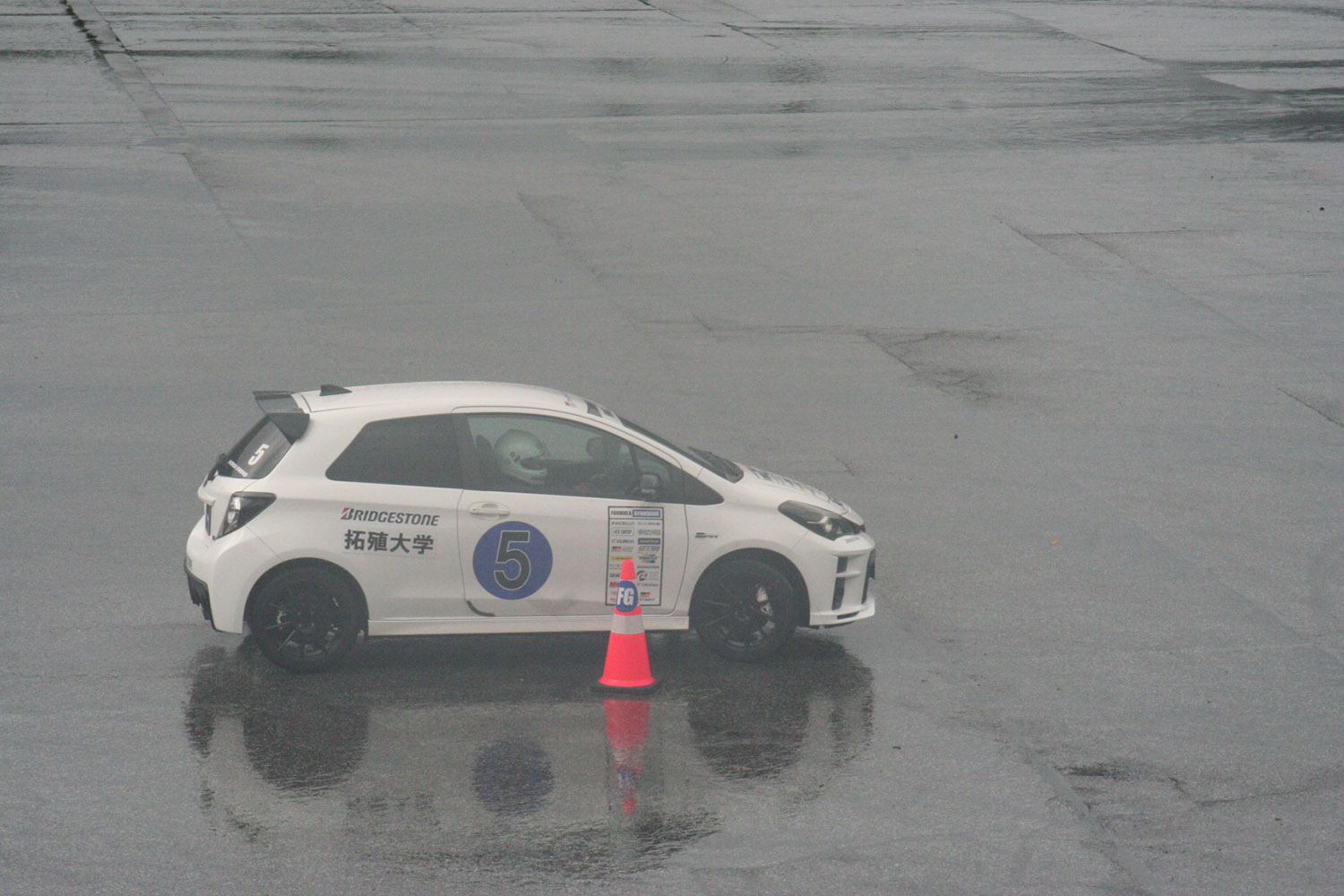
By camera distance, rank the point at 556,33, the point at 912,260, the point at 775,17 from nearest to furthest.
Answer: the point at 912,260
the point at 556,33
the point at 775,17

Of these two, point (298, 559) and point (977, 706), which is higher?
point (298, 559)

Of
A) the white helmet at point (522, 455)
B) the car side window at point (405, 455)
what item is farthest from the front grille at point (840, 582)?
the car side window at point (405, 455)

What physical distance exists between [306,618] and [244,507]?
714 millimetres

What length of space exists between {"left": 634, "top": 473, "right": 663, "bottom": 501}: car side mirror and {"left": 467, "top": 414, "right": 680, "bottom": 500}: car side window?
31 mm

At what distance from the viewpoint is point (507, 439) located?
30.6 feet

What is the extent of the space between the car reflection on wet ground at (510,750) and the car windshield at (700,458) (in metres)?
1.07

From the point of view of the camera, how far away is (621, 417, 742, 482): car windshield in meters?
9.60

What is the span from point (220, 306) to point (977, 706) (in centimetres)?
1128

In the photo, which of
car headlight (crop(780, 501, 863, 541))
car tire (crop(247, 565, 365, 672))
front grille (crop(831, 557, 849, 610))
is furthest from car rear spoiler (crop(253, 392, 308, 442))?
front grille (crop(831, 557, 849, 610))

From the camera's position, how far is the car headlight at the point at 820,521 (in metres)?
9.50

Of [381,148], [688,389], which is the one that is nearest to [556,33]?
[381,148]

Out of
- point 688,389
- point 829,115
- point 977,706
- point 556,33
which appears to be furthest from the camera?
point 556,33

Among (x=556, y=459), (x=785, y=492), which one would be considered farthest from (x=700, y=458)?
(x=556, y=459)

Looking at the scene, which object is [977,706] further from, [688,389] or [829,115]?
[829,115]
